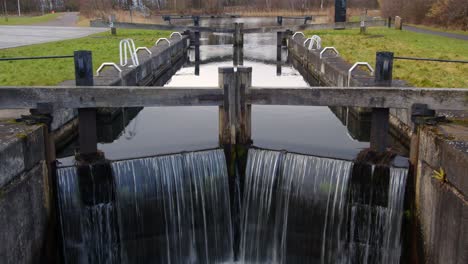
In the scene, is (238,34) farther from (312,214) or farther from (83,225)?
(83,225)

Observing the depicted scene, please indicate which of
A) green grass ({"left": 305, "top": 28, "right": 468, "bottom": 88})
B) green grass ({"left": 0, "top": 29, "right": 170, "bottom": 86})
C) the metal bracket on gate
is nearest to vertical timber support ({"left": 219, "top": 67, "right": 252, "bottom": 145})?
the metal bracket on gate

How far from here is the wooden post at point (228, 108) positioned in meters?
7.93

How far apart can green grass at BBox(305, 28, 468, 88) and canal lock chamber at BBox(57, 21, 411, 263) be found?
3815mm

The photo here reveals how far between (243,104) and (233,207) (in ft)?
5.35

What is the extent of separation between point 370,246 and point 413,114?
1.95 m

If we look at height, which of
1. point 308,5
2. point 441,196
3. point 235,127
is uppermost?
point 308,5

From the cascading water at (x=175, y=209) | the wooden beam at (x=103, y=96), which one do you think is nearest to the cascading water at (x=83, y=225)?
the cascading water at (x=175, y=209)

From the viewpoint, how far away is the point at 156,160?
775cm

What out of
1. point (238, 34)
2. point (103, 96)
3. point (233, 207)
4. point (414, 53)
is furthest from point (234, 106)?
point (238, 34)

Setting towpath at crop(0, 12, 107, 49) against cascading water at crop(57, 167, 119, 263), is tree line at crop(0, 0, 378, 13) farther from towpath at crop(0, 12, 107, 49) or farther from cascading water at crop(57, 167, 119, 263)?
cascading water at crop(57, 167, 119, 263)

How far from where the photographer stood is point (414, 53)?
679 inches

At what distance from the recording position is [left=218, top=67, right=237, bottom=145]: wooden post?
312 inches

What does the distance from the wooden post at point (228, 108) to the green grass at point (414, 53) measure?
16.1 feet

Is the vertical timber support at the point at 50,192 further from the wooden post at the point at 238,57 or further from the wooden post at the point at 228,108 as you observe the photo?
the wooden post at the point at 238,57
